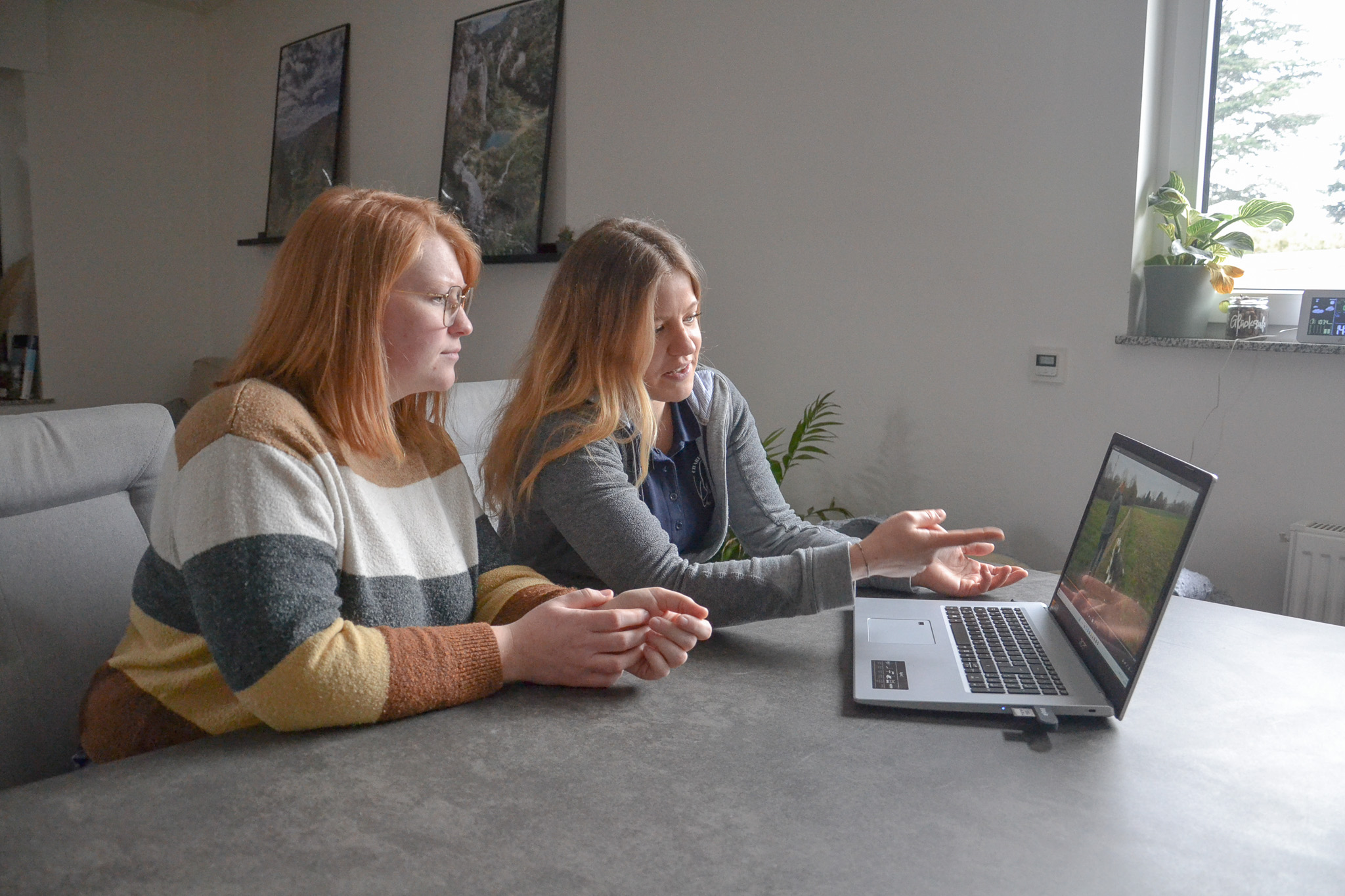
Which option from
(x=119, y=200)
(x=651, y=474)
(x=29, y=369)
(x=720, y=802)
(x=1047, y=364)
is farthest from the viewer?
(x=119, y=200)

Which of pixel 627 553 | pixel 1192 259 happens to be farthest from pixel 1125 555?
pixel 1192 259

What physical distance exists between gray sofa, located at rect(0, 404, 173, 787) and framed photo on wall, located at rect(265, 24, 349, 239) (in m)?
3.32

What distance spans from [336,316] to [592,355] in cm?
44

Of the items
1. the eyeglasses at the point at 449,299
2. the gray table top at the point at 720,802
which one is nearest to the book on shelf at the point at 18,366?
the eyeglasses at the point at 449,299

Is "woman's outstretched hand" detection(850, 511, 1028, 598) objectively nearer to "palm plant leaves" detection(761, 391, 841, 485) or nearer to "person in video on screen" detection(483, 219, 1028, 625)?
"person in video on screen" detection(483, 219, 1028, 625)

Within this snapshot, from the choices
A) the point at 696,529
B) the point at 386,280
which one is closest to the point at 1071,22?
the point at 696,529

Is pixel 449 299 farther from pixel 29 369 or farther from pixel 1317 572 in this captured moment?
pixel 29 369

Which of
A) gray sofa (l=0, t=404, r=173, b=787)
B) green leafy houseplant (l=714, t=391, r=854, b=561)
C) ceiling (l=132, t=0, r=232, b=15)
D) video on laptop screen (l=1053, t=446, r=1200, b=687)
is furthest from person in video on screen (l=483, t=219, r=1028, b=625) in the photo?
ceiling (l=132, t=0, r=232, b=15)

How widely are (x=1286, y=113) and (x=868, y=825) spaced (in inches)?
82.4

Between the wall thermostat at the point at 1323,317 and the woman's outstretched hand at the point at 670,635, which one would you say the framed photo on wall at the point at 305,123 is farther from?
the woman's outstretched hand at the point at 670,635

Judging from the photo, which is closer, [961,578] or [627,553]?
[627,553]

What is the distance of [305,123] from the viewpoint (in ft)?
15.6

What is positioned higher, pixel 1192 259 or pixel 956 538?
pixel 1192 259

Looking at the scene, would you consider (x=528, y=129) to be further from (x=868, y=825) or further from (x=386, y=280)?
(x=868, y=825)
